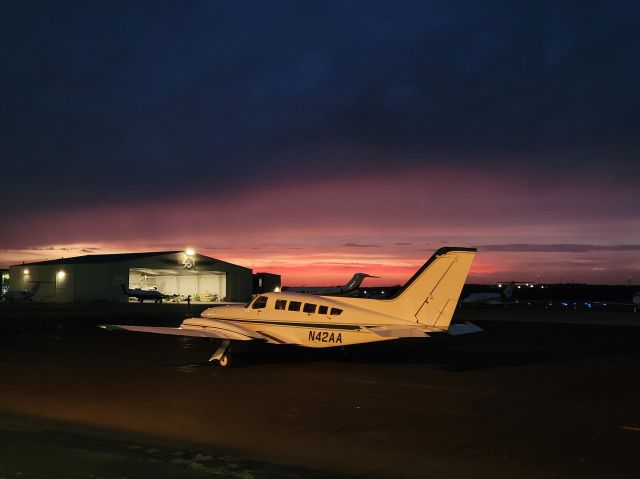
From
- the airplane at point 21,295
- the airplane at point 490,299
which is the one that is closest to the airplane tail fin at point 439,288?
the airplane at point 490,299

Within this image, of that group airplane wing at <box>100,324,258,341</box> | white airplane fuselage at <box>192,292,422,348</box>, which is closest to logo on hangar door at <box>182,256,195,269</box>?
white airplane fuselage at <box>192,292,422,348</box>

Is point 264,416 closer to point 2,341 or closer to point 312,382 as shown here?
point 312,382

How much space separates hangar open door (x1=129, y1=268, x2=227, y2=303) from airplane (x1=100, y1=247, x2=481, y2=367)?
66960 mm

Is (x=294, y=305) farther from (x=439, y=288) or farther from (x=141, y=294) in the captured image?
(x=141, y=294)

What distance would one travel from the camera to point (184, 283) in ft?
314

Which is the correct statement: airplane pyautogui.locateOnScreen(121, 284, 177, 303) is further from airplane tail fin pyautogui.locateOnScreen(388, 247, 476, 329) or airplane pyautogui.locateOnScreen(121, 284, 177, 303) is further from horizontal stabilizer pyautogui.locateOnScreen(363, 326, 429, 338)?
horizontal stabilizer pyautogui.locateOnScreen(363, 326, 429, 338)

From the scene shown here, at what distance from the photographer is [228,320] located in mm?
20875

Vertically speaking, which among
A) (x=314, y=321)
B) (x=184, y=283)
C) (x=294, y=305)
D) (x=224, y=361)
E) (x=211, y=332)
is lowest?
(x=224, y=361)

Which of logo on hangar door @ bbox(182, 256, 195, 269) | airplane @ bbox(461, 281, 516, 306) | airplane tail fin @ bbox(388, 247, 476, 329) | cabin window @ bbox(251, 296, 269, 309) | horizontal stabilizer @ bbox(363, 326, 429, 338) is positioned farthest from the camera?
logo on hangar door @ bbox(182, 256, 195, 269)

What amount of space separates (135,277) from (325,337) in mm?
77816

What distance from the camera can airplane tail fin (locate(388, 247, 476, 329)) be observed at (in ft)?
58.9

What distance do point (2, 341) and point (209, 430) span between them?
2049cm

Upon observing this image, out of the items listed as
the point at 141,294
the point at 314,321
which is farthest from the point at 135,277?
the point at 314,321

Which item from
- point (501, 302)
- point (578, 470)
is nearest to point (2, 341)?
point (578, 470)
